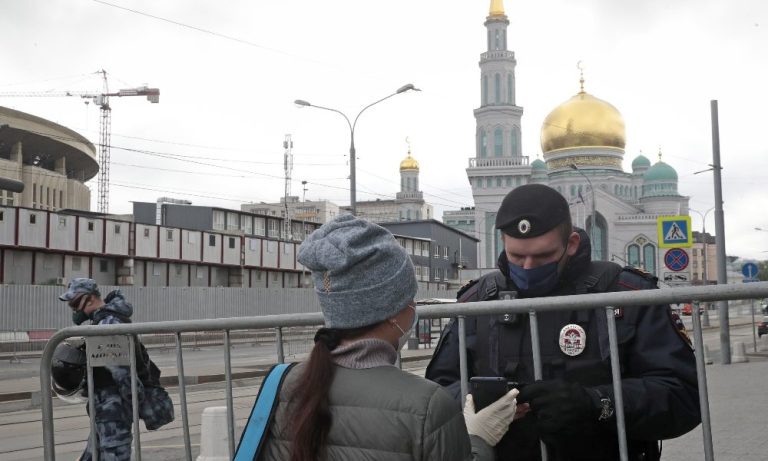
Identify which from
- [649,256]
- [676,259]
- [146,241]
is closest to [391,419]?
[676,259]

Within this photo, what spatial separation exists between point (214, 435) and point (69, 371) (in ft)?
3.18

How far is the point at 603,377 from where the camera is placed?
2713 millimetres

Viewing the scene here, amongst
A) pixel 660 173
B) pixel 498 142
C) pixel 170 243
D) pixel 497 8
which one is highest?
pixel 497 8

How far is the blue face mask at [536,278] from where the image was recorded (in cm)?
293

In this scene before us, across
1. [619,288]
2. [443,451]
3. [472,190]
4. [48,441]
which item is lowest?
[48,441]

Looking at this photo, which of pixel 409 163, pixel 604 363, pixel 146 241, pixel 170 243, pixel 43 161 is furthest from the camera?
pixel 409 163

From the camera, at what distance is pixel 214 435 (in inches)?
195

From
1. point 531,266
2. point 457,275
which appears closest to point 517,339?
point 531,266

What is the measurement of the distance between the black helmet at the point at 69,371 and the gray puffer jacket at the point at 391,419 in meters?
3.25

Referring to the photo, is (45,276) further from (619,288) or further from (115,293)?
(619,288)

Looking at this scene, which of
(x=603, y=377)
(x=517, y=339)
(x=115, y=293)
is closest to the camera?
(x=603, y=377)

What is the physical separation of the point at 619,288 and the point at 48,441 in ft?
10.7

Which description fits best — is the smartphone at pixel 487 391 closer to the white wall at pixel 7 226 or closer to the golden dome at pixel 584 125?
the white wall at pixel 7 226

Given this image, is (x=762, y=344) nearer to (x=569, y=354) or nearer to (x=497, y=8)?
(x=569, y=354)
